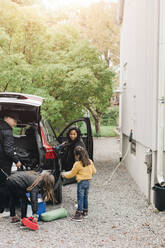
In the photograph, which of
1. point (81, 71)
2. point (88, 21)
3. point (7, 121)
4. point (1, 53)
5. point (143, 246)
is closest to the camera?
point (143, 246)

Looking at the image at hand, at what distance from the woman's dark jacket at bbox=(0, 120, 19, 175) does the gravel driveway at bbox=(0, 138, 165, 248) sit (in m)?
1.03

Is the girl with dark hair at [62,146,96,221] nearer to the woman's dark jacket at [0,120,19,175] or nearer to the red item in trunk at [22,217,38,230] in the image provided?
the red item in trunk at [22,217,38,230]

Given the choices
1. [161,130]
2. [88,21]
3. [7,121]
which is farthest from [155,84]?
[88,21]

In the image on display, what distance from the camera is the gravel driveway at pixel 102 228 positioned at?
497 cm

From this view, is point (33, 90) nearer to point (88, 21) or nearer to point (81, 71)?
point (81, 71)

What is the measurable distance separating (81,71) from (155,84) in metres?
4.26

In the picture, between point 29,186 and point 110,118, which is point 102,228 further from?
point 110,118

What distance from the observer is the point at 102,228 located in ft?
18.7

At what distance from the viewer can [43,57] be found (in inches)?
453

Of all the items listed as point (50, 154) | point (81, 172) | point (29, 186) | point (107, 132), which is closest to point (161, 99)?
point (81, 172)

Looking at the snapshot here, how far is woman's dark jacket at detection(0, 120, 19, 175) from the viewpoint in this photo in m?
5.69

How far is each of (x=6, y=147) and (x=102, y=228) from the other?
2.12 metres

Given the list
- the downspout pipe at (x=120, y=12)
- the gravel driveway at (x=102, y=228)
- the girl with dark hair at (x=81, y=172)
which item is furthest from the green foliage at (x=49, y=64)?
the girl with dark hair at (x=81, y=172)

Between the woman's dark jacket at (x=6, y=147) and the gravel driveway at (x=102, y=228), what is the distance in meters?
1.03
